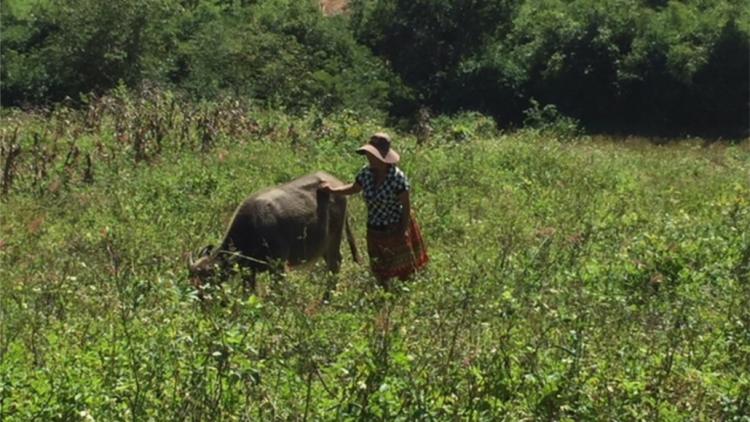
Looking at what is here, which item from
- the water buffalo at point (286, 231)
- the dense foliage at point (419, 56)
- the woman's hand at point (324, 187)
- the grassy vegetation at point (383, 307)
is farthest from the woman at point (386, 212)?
the dense foliage at point (419, 56)

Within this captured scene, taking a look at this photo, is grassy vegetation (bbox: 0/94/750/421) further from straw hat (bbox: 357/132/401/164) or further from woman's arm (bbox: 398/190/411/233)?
straw hat (bbox: 357/132/401/164)

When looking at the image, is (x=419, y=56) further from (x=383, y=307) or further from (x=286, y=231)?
(x=383, y=307)

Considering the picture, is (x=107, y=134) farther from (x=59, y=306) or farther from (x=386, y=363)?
(x=386, y=363)

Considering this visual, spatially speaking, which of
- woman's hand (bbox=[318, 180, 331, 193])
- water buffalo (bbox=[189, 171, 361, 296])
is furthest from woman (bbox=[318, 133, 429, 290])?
woman's hand (bbox=[318, 180, 331, 193])

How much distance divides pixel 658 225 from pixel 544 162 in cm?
481

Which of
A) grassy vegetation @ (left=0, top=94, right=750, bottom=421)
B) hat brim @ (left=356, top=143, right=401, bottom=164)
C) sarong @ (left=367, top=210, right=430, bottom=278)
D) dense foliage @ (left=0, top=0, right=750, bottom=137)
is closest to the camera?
grassy vegetation @ (left=0, top=94, right=750, bottom=421)

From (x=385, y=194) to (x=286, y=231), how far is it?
1.21 metres

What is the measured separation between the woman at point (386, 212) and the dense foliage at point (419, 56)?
16925 millimetres

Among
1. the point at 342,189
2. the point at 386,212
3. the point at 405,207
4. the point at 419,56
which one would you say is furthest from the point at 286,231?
the point at 419,56

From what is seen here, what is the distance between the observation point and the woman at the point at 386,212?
6965 millimetres

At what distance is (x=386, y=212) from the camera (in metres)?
7.08

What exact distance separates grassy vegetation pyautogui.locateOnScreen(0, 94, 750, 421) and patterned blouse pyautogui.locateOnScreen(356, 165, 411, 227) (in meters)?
0.51

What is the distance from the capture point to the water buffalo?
7.28 metres

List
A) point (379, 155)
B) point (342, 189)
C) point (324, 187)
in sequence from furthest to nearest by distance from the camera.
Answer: point (324, 187) < point (342, 189) < point (379, 155)
